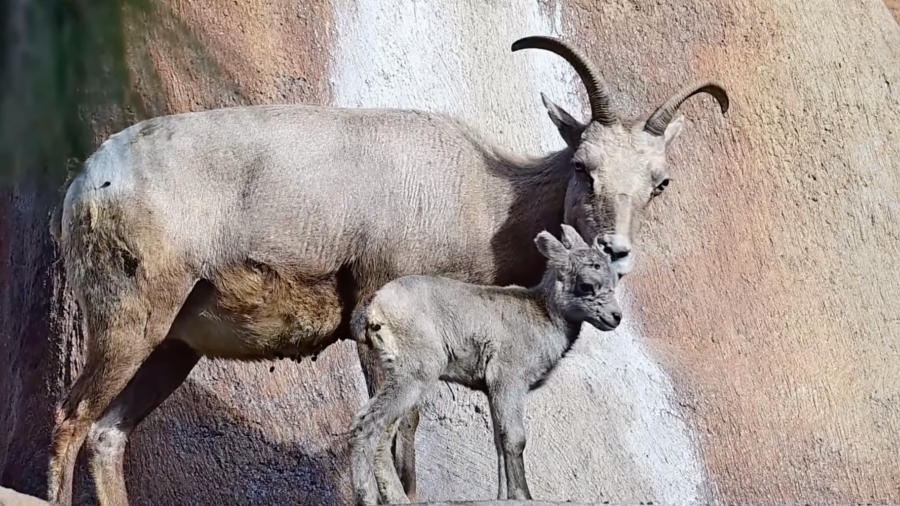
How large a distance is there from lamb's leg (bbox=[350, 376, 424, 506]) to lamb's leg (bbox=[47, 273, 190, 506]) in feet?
4.63

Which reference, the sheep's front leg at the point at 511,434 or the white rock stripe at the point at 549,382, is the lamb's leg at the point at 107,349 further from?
the white rock stripe at the point at 549,382

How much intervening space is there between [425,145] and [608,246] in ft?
3.97

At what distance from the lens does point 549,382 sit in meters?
9.65

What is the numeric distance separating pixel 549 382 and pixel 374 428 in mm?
4148

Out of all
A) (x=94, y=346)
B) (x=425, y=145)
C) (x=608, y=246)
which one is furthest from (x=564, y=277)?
(x=94, y=346)

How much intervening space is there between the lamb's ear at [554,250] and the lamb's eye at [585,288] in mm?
140

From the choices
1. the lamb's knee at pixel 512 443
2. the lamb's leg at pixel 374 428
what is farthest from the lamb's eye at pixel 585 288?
the lamb's leg at pixel 374 428

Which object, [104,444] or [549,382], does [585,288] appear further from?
[549,382]

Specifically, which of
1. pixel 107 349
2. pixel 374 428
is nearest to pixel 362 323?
pixel 374 428

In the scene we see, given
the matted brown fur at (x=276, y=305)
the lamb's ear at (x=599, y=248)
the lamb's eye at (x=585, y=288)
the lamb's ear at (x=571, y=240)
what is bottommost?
the matted brown fur at (x=276, y=305)

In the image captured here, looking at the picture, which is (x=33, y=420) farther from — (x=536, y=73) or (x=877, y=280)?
(x=877, y=280)

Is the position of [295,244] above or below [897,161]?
below

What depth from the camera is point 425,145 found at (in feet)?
22.8

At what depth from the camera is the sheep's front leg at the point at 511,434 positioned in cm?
564
